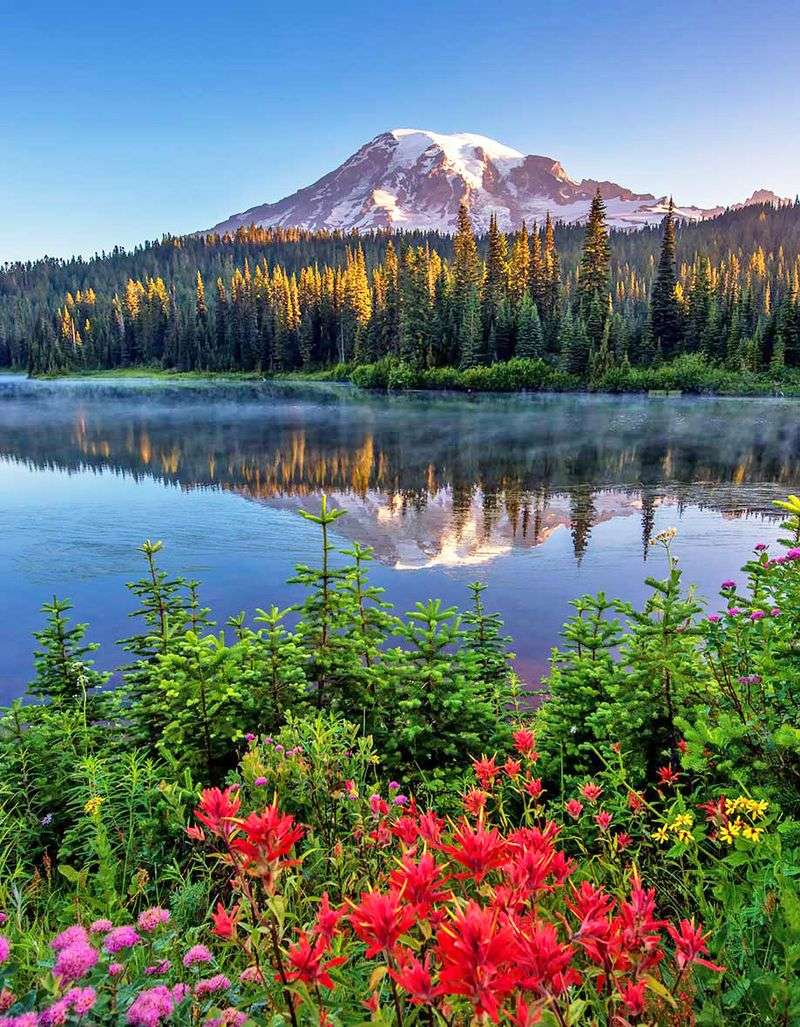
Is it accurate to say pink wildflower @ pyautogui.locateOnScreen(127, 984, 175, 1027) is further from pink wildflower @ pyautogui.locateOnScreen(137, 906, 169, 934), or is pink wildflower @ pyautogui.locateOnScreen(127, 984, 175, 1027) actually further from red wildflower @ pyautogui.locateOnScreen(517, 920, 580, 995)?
red wildflower @ pyautogui.locateOnScreen(517, 920, 580, 995)

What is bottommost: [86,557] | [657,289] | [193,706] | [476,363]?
[86,557]

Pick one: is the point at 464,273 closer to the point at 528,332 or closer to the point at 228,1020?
the point at 528,332

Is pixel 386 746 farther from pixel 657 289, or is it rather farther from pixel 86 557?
pixel 657 289

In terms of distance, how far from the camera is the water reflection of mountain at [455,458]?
1906cm

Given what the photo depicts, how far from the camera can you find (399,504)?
69.2ft

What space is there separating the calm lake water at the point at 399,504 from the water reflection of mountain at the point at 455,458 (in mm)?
132

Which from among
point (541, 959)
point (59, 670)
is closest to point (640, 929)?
point (541, 959)

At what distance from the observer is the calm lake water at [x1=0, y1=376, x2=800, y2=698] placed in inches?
514

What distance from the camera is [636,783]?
439 centimetres

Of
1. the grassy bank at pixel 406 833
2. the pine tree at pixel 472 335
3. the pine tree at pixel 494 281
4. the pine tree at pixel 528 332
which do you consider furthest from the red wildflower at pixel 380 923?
the pine tree at pixel 494 281

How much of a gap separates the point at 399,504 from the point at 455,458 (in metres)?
8.72

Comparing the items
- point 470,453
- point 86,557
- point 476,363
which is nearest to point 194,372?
point 476,363

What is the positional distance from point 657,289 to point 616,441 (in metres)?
46.7

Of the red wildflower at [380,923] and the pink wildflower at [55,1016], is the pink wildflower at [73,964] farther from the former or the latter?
the red wildflower at [380,923]
